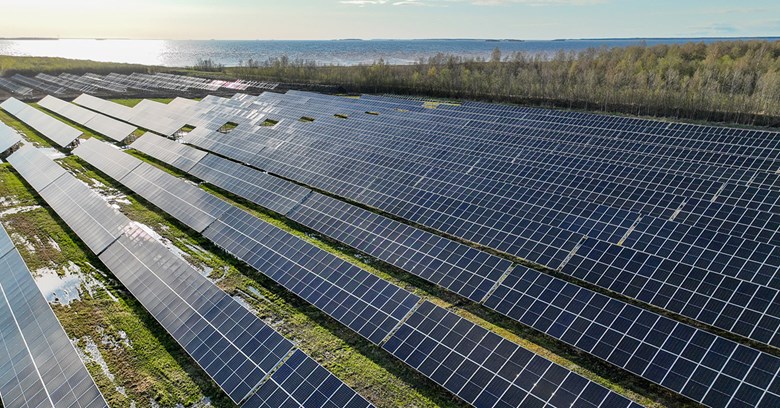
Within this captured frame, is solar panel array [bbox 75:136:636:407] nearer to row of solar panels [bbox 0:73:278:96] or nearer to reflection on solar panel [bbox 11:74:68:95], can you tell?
row of solar panels [bbox 0:73:278:96]

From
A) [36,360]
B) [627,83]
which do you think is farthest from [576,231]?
[627,83]

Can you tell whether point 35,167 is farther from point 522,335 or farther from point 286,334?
point 522,335

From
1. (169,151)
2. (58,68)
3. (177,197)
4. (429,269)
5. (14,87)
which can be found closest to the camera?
(429,269)

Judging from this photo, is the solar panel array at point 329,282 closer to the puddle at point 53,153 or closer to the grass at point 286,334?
the grass at point 286,334

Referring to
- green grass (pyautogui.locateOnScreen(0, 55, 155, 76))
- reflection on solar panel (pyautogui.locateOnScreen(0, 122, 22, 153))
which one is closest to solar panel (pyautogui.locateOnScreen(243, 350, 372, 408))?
reflection on solar panel (pyautogui.locateOnScreen(0, 122, 22, 153))

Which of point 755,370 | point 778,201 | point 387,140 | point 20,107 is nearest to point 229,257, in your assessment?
point 387,140

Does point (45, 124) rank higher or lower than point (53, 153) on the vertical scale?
higher

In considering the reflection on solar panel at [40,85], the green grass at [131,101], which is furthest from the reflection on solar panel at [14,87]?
the green grass at [131,101]
